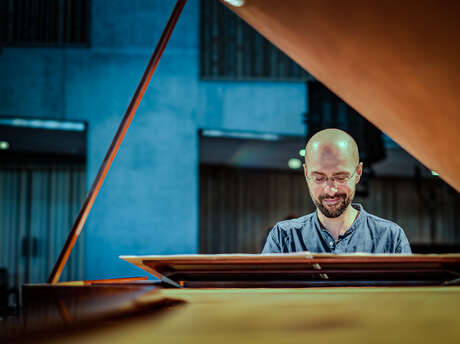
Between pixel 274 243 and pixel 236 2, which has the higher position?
pixel 236 2

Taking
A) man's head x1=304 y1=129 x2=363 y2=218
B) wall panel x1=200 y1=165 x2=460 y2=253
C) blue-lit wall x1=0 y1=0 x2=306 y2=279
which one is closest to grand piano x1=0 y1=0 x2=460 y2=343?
man's head x1=304 y1=129 x2=363 y2=218

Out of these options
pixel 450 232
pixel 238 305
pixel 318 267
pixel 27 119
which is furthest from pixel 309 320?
pixel 450 232

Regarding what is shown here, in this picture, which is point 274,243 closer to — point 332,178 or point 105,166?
point 332,178

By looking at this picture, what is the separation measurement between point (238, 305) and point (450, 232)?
31.1 ft

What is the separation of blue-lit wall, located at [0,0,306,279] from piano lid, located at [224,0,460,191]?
184 inches

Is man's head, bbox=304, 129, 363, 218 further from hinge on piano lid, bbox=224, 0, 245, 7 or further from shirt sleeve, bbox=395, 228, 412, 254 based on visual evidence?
hinge on piano lid, bbox=224, 0, 245, 7

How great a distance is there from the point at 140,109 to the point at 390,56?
197 inches

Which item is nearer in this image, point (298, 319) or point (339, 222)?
point (298, 319)

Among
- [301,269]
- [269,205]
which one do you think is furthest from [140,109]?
[301,269]

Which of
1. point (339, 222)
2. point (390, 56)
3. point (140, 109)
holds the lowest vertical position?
point (339, 222)

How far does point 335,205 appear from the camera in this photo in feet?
6.08

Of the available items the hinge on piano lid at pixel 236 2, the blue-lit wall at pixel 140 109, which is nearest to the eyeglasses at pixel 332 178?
the hinge on piano lid at pixel 236 2

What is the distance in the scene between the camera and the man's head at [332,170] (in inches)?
71.5

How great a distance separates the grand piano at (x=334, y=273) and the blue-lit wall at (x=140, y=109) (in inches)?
176
